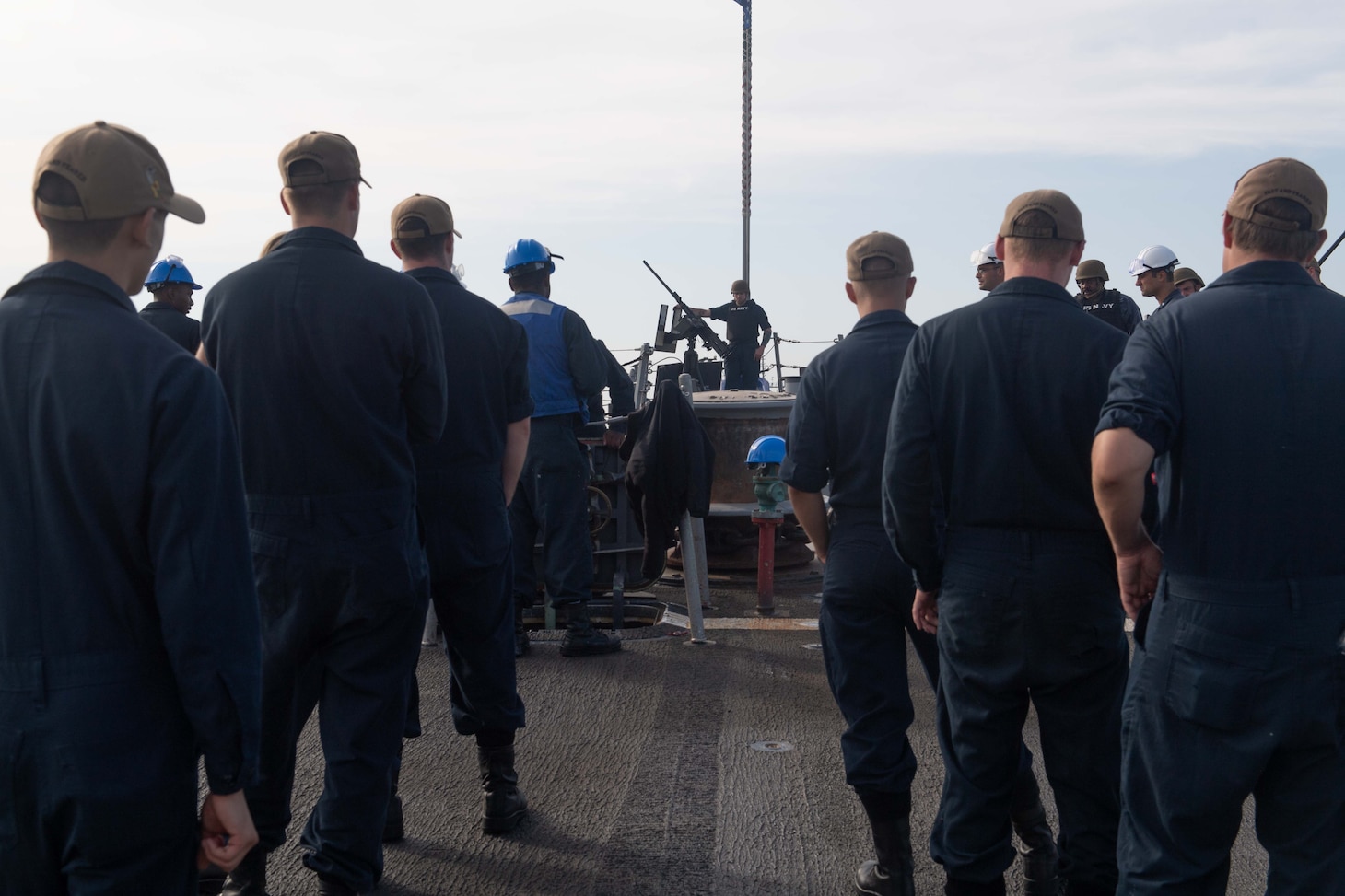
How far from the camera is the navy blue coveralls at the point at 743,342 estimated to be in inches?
607

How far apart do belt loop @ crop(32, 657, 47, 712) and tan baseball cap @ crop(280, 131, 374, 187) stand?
69.4 inches

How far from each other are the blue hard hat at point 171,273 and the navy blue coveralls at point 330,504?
4179 millimetres

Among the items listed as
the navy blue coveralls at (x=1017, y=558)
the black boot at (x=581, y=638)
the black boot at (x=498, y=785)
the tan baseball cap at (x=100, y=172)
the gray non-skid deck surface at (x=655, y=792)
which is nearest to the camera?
the tan baseball cap at (x=100, y=172)

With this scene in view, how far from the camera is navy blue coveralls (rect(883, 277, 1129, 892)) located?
3133 millimetres

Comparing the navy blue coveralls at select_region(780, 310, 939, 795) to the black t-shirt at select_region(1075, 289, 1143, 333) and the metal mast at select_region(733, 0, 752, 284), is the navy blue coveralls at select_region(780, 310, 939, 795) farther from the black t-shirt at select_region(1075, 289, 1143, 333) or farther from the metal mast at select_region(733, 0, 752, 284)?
the metal mast at select_region(733, 0, 752, 284)

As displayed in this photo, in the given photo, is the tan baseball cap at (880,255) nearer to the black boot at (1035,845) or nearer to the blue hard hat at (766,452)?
the black boot at (1035,845)

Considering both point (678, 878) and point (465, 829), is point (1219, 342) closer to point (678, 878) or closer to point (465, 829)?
point (678, 878)

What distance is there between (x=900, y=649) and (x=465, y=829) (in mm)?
1765

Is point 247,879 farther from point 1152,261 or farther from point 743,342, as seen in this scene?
point 743,342

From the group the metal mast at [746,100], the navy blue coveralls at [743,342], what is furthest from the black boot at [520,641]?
the metal mast at [746,100]

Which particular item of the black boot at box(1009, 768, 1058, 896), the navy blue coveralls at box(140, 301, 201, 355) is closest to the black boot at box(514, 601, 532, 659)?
the navy blue coveralls at box(140, 301, 201, 355)

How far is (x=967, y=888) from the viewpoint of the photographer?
331 cm

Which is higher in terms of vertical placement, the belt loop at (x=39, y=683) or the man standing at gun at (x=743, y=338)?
the man standing at gun at (x=743, y=338)

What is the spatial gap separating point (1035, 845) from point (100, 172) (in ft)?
10.8
